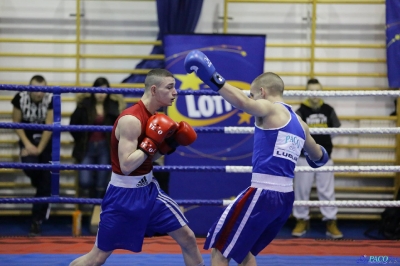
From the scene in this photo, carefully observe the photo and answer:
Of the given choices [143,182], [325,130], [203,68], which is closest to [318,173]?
[325,130]

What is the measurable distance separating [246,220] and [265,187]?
0.21 metres

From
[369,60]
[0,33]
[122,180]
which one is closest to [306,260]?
[122,180]

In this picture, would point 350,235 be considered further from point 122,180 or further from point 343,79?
point 122,180

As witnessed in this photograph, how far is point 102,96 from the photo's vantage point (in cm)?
577

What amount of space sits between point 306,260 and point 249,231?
1.51m

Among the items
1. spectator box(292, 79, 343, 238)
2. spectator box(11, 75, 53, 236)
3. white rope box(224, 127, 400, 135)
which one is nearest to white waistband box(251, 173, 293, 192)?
white rope box(224, 127, 400, 135)

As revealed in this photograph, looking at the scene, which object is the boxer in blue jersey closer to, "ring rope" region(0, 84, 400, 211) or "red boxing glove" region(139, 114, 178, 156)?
"red boxing glove" region(139, 114, 178, 156)

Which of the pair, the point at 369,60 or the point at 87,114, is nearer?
the point at 87,114

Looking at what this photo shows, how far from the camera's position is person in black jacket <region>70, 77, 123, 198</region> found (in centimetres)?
573

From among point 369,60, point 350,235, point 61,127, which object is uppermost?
point 369,60

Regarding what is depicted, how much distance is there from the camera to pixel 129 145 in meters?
3.28

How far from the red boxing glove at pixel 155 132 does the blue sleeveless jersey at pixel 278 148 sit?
50 centimetres

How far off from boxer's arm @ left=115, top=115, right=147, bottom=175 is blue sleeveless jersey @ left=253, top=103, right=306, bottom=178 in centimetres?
63

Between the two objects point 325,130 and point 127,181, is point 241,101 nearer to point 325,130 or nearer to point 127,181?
point 127,181
